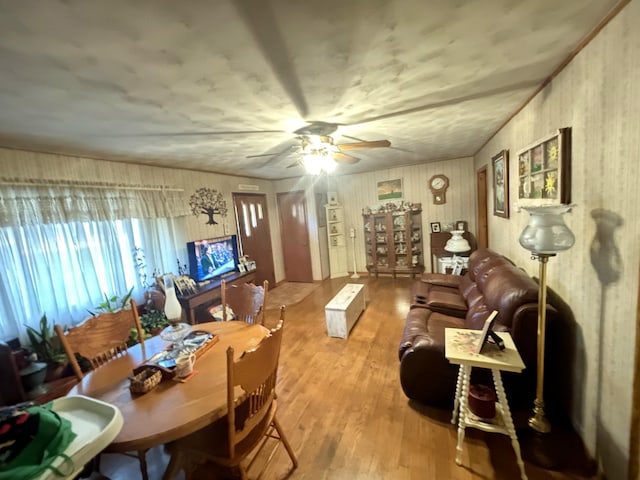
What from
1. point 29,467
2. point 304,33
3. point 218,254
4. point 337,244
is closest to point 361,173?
point 337,244

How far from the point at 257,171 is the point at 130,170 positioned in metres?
1.83

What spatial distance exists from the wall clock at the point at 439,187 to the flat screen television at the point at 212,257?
3.77 metres

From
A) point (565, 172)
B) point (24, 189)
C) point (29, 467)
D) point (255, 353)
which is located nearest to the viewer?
point (29, 467)

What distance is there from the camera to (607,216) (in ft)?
4.34

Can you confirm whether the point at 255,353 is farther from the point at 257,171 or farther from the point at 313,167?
the point at 257,171

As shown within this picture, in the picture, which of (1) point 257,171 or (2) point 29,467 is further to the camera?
(1) point 257,171

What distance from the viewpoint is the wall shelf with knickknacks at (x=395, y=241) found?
17.5 feet

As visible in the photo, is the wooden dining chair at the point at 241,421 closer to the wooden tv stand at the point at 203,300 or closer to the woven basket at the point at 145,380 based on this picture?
the woven basket at the point at 145,380

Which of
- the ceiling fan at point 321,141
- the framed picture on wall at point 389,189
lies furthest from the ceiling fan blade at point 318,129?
the framed picture on wall at point 389,189

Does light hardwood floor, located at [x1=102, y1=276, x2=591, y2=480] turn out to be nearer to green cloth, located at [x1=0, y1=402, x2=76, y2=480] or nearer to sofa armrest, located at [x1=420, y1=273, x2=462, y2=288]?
sofa armrest, located at [x1=420, y1=273, x2=462, y2=288]

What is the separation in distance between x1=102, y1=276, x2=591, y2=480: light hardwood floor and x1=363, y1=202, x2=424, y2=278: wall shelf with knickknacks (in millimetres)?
2579

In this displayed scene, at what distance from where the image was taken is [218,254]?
13.6ft

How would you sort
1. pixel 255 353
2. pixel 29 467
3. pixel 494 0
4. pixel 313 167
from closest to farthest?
1. pixel 29 467
2. pixel 494 0
3. pixel 255 353
4. pixel 313 167

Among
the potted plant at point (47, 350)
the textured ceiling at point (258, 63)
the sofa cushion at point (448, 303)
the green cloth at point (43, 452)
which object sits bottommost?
the sofa cushion at point (448, 303)
